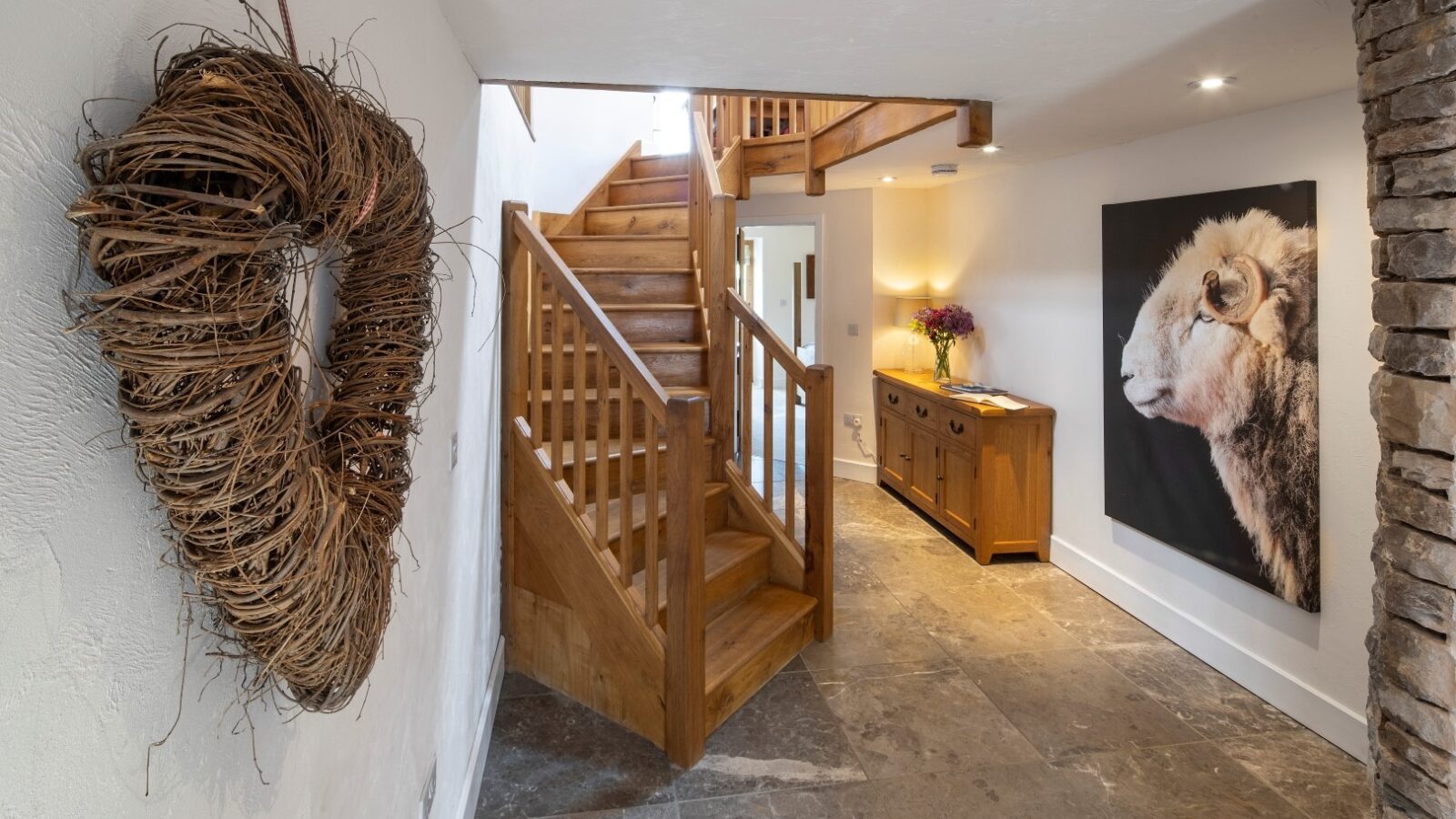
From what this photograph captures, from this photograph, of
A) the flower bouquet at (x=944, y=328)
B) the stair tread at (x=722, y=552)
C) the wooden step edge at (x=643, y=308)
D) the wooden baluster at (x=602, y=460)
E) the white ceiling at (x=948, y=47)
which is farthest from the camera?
the flower bouquet at (x=944, y=328)

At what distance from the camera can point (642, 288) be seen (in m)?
4.10

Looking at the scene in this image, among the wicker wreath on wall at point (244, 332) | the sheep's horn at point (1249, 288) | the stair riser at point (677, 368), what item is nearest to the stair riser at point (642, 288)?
the stair riser at point (677, 368)

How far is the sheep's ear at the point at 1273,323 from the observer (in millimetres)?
2686

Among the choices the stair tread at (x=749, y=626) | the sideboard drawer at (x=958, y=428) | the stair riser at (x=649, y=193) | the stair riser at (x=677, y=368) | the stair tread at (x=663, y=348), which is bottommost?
the stair tread at (x=749, y=626)

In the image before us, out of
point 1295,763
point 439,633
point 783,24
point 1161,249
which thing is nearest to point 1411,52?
point 783,24

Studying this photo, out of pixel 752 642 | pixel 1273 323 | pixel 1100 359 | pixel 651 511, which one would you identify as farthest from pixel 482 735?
pixel 1100 359

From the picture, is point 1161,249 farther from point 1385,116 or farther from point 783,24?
point 783,24

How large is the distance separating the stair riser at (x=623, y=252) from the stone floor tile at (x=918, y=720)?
241 cm

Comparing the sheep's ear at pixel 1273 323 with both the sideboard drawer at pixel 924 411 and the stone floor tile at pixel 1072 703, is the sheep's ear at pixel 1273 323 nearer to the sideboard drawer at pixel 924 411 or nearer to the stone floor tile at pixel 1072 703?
the stone floor tile at pixel 1072 703

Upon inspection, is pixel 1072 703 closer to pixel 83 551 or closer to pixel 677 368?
pixel 677 368

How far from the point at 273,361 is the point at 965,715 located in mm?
2610

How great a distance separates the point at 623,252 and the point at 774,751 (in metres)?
2.83

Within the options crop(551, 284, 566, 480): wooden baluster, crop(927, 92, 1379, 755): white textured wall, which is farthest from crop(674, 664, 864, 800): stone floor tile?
crop(927, 92, 1379, 755): white textured wall

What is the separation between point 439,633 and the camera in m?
1.79
